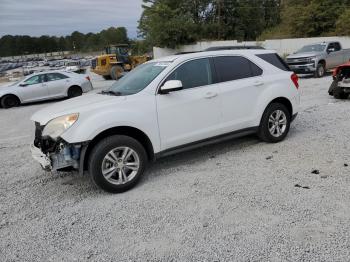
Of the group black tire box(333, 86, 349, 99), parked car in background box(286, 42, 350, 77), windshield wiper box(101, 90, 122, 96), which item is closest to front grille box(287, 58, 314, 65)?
parked car in background box(286, 42, 350, 77)

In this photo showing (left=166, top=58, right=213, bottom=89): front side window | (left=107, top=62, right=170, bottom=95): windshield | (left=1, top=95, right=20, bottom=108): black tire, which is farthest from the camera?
(left=1, top=95, right=20, bottom=108): black tire

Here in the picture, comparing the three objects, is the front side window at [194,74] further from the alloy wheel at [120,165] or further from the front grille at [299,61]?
the front grille at [299,61]

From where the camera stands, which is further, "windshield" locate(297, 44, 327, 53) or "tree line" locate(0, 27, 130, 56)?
"tree line" locate(0, 27, 130, 56)

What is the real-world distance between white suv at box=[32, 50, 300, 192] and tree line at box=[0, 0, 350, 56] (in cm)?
2583

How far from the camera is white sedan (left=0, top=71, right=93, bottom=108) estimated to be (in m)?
15.8

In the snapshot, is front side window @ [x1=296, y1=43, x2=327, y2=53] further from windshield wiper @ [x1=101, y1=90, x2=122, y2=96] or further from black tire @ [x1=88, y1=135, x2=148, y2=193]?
black tire @ [x1=88, y1=135, x2=148, y2=193]

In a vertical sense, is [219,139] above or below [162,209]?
above

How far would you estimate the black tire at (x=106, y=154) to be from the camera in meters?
4.75

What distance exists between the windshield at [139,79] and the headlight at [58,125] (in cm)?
98

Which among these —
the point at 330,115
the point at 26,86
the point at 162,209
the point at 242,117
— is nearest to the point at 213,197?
the point at 162,209

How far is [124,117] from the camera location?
16.2ft

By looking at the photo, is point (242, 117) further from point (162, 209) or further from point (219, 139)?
point (162, 209)

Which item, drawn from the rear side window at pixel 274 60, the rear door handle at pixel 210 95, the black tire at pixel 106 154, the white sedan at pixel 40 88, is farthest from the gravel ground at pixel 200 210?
the white sedan at pixel 40 88

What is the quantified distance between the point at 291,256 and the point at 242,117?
123 inches
